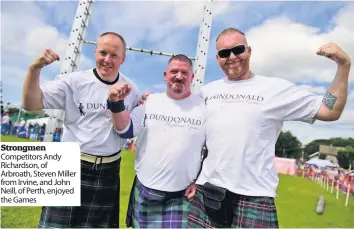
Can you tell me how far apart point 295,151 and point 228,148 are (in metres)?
89.1

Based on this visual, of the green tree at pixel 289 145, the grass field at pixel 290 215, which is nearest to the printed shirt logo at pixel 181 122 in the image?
the grass field at pixel 290 215

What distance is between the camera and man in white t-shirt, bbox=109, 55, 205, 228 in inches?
101

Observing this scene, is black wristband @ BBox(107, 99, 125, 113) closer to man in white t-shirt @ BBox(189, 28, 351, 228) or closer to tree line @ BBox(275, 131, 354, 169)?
man in white t-shirt @ BBox(189, 28, 351, 228)

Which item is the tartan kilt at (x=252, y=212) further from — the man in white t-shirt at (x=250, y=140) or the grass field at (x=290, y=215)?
the grass field at (x=290, y=215)

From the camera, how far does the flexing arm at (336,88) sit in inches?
78.4

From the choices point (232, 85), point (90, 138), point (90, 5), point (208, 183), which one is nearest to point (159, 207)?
point (208, 183)

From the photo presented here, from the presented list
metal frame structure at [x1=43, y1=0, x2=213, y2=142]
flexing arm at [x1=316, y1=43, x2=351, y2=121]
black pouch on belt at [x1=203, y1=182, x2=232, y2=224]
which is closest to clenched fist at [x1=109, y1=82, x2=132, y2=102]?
black pouch on belt at [x1=203, y1=182, x2=232, y2=224]

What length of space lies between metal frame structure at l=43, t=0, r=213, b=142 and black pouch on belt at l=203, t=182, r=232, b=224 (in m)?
2.06

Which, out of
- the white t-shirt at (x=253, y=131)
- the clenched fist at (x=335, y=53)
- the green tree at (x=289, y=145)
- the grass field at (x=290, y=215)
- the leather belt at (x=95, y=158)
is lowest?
the grass field at (x=290, y=215)

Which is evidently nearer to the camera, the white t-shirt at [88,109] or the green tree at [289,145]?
the white t-shirt at [88,109]

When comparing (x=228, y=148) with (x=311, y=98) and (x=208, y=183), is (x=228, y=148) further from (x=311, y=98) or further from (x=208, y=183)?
(x=311, y=98)

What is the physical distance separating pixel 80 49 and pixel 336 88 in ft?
13.4

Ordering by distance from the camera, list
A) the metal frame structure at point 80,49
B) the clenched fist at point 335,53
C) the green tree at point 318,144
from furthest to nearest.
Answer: the green tree at point 318,144
the metal frame structure at point 80,49
the clenched fist at point 335,53
